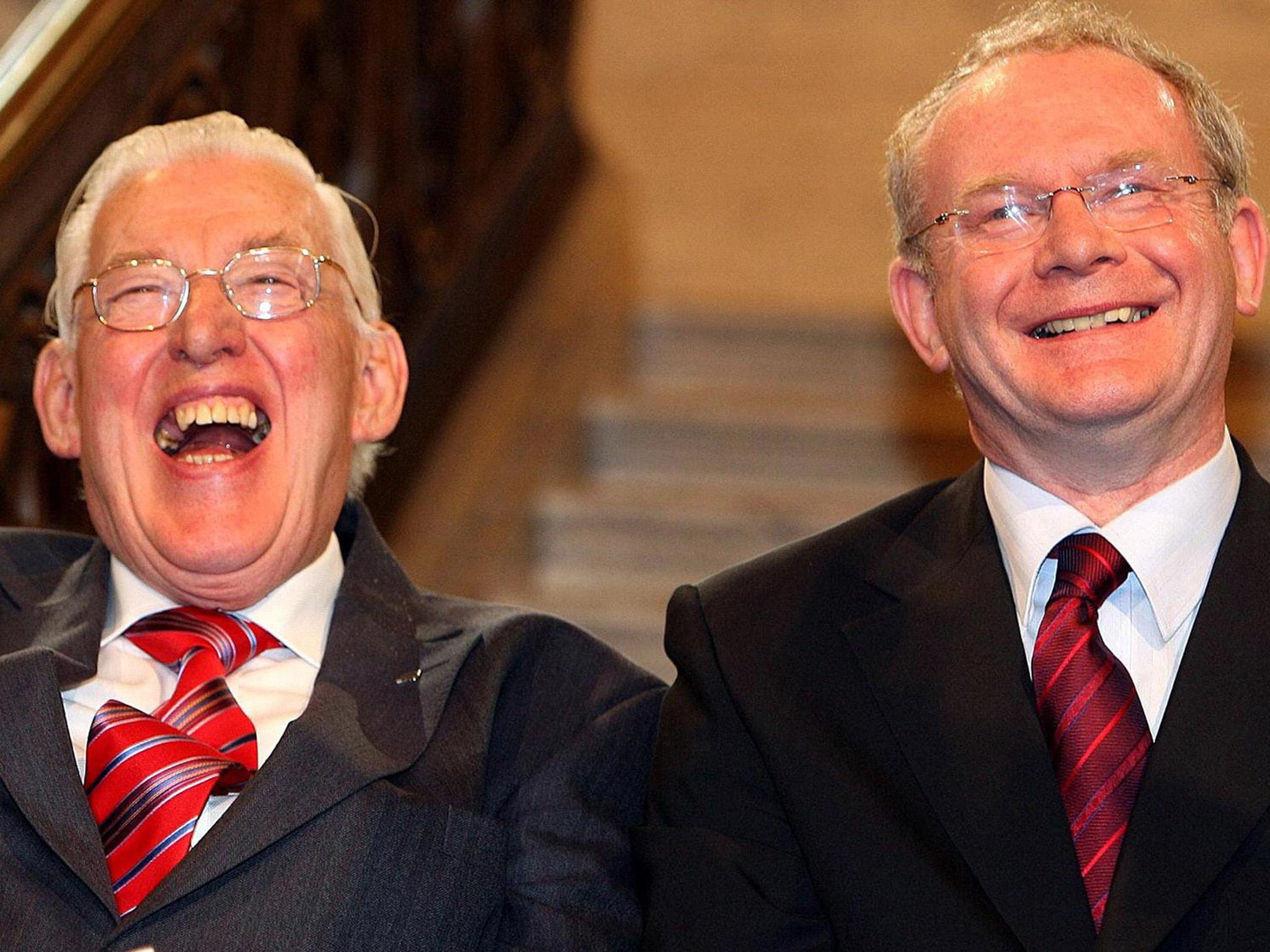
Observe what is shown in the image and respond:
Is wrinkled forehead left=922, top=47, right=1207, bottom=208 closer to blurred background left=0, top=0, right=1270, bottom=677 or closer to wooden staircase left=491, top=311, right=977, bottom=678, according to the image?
blurred background left=0, top=0, right=1270, bottom=677

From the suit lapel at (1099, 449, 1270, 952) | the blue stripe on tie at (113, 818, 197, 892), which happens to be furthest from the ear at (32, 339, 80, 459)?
the suit lapel at (1099, 449, 1270, 952)

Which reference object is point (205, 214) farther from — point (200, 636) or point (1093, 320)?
point (1093, 320)

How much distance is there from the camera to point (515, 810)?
2160 mm

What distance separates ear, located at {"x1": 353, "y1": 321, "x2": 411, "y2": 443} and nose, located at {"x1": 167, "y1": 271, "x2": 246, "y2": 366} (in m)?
0.23

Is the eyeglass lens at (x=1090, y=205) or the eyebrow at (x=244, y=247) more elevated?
the eyeglass lens at (x=1090, y=205)

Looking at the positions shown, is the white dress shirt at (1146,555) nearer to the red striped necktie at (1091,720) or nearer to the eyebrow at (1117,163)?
the red striped necktie at (1091,720)

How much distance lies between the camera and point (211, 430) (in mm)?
2354

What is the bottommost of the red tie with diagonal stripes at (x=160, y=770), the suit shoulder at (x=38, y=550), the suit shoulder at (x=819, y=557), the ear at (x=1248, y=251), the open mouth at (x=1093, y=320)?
the red tie with diagonal stripes at (x=160, y=770)

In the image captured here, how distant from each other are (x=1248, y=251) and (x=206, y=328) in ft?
4.23

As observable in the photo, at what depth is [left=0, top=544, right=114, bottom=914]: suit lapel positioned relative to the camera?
79.3 inches

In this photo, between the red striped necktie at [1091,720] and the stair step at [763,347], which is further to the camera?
the stair step at [763,347]

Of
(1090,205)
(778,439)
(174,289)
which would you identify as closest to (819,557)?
(1090,205)

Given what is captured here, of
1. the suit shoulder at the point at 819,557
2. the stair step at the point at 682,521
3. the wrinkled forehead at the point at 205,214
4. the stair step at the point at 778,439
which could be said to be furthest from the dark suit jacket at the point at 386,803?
A: the stair step at the point at 778,439

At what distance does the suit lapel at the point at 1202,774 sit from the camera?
1.85m
